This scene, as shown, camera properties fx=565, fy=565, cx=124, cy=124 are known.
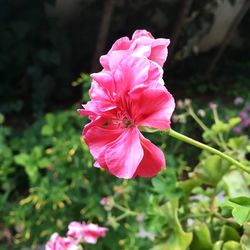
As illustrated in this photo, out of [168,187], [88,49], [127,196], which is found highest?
[168,187]

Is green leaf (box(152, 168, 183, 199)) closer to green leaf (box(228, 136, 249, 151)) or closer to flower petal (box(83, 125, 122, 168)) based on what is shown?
green leaf (box(228, 136, 249, 151))

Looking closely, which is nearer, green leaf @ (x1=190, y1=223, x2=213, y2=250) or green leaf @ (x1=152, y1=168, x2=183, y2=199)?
green leaf @ (x1=190, y1=223, x2=213, y2=250)

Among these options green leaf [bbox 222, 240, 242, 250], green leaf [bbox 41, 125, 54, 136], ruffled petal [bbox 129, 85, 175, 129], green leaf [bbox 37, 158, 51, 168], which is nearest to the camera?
A: ruffled petal [bbox 129, 85, 175, 129]

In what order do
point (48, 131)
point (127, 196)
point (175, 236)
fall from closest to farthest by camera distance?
point (175, 236) → point (127, 196) → point (48, 131)

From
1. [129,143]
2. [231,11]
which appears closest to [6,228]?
[129,143]

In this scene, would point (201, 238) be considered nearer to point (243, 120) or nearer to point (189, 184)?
point (189, 184)

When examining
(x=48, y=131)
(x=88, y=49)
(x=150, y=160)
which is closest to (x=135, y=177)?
(x=150, y=160)

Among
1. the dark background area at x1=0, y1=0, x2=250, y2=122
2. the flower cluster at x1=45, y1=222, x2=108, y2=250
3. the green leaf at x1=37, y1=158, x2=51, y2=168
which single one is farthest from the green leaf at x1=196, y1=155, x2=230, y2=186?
the dark background area at x1=0, y1=0, x2=250, y2=122

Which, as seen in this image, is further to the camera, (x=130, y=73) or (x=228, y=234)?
(x=228, y=234)
